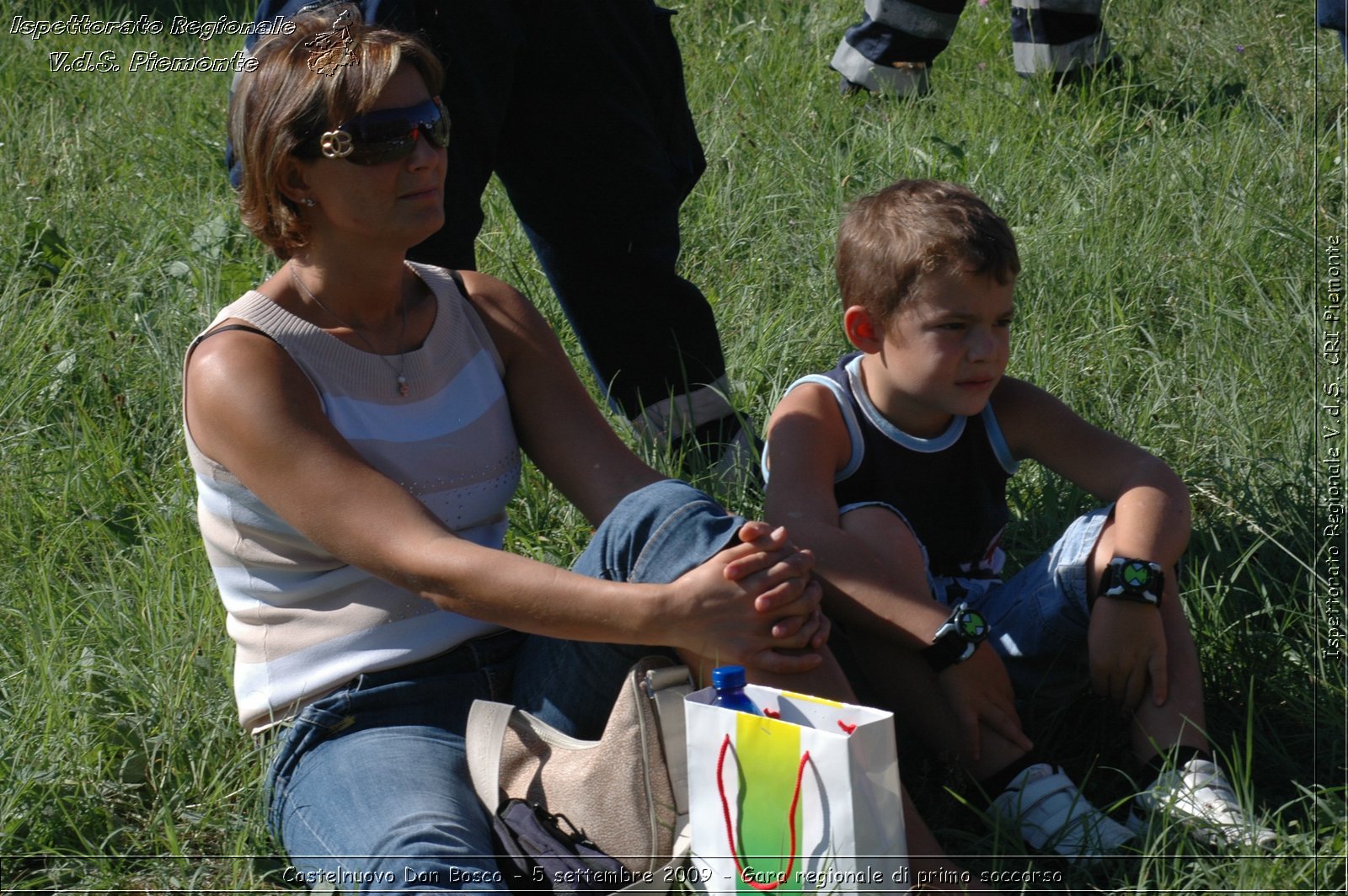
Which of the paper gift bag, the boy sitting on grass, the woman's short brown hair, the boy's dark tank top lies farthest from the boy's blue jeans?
the woman's short brown hair

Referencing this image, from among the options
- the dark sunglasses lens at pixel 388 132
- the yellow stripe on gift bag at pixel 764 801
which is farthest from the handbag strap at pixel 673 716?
the dark sunglasses lens at pixel 388 132

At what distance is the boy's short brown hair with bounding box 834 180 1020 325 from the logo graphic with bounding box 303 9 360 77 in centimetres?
95

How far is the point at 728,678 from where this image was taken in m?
1.87

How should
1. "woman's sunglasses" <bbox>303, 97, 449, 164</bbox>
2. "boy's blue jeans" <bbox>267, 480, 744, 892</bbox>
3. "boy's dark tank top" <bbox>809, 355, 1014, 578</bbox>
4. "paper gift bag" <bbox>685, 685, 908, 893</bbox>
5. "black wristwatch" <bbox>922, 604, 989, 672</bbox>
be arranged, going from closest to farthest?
1. "paper gift bag" <bbox>685, 685, 908, 893</bbox>
2. "boy's blue jeans" <bbox>267, 480, 744, 892</bbox>
3. "woman's sunglasses" <bbox>303, 97, 449, 164</bbox>
4. "black wristwatch" <bbox>922, 604, 989, 672</bbox>
5. "boy's dark tank top" <bbox>809, 355, 1014, 578</bbox>

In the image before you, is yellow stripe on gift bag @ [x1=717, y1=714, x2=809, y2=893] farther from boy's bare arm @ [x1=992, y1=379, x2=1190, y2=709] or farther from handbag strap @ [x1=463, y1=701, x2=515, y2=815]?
boy's bare arm @ [x1=992, y1=379, x2=1190, y2=709]

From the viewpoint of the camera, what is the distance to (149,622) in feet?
8.96

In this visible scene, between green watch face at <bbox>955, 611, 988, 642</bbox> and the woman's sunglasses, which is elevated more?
the woman's sunglasses

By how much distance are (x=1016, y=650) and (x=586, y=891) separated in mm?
1014

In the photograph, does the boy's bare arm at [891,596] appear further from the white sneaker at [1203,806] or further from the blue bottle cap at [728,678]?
the blue bottle cap at [728,678]

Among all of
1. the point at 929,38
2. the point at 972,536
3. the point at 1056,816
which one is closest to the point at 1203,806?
the point at 1056,816

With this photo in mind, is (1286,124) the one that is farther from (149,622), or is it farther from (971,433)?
(149,622)

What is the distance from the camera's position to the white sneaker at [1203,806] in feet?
6.94

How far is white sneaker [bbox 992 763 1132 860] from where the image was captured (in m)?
2.17

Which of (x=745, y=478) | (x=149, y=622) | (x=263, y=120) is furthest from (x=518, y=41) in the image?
(x=149, y=622)
